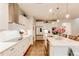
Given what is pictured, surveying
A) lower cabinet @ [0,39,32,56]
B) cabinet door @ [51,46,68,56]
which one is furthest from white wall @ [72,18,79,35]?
cabinet door @ [51,46,68,56]

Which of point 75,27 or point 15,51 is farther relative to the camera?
point 75,27

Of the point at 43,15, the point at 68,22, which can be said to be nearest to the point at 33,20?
the point at 43,15

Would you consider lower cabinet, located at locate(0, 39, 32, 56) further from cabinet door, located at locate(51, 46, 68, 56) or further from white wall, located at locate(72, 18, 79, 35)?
white wall, located at locate(72, 18, 79, 35)

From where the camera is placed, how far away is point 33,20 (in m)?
9.45

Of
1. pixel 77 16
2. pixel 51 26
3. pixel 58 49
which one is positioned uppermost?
pixel 77 16

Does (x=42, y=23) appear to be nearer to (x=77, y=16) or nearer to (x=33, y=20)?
(x=33, y=20)

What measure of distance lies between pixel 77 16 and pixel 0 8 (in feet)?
18.4

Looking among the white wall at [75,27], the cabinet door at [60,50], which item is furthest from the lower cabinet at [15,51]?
the white wall at [75,27]

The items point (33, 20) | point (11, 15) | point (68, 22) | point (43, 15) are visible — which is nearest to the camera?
point (11, 15)

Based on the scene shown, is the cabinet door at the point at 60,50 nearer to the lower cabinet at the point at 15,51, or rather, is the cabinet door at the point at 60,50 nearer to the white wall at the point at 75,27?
the lower cabinet at the point at 15,51

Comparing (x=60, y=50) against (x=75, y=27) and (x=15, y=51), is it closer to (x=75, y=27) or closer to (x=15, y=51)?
(x=15, y=51)

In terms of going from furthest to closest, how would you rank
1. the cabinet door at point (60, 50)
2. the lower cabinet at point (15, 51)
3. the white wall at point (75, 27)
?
1. the white wall at point (75, 27)
2. the cabinet door at point (60, 50)
3. the lower cabinet at point (15, 51)

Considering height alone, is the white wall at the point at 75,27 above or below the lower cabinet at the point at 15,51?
above

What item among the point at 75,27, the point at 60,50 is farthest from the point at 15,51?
Answer: the point at 75,27
